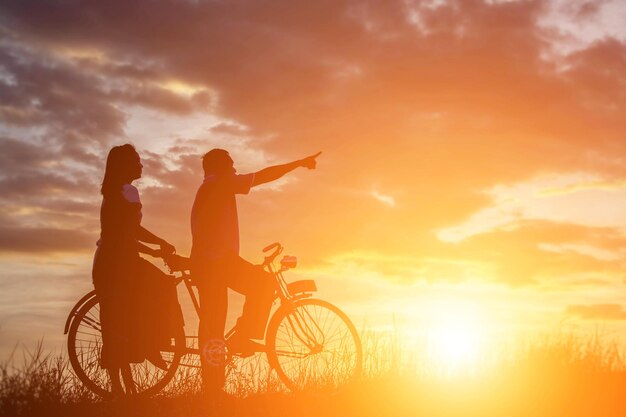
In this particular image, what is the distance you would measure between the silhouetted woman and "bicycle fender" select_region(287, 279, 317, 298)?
1642 mm

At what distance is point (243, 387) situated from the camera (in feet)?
34.9

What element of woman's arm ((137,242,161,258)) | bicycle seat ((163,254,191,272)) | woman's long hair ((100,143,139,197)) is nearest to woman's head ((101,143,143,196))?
woman's long hair ((100,143,139,197))

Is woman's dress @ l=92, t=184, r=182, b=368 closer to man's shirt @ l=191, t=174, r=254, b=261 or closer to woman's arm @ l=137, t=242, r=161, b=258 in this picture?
woman's arm @ l=137, t=242, r=161, b=258

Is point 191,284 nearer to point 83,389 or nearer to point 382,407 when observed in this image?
point 83,389

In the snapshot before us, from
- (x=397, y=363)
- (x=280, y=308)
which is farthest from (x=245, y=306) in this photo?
(x=397, y=363)

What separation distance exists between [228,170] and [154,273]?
5.40ft

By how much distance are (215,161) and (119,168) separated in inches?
48.7

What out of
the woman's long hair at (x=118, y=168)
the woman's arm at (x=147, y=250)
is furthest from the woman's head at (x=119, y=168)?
the woman's arm at (x=147, y=250)

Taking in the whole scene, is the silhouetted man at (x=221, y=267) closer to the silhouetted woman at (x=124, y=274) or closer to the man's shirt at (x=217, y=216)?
the man's shirt at (x=217, y=216)

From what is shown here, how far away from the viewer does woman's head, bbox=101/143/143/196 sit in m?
9.23

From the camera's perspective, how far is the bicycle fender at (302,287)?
1031 centimetres

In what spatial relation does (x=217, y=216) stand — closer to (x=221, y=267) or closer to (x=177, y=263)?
(x=221, y=267)

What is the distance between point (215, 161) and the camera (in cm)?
988

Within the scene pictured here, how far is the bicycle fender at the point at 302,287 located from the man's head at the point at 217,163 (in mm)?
1711
